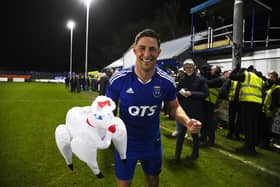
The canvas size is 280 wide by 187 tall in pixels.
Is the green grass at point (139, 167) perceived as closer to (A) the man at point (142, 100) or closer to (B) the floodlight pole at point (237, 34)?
(A) the man at point (142, 100)

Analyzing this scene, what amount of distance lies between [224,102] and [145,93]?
20.6 ft

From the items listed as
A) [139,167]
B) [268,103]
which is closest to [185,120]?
[139,167]

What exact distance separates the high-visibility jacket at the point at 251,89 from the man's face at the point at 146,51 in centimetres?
434

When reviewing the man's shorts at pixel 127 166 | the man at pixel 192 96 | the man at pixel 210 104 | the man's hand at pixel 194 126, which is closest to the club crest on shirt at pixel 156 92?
the man's hand at pixel 194 126

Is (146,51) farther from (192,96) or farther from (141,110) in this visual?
(192,96)

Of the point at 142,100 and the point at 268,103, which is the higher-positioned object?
the point at 142,100

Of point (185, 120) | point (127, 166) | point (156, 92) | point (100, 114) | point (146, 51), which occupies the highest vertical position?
point (146, 51)

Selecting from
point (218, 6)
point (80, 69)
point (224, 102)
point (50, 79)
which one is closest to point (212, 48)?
point (218, 6)

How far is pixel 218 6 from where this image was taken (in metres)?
13.8

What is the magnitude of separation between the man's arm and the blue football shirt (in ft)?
0.76

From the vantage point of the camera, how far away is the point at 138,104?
2287 millimetres

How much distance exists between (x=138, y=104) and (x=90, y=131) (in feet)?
2.45

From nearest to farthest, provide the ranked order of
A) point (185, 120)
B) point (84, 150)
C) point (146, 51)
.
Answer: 1. point (84, 150)
2. point (146, 51)
3. point (185, 120)

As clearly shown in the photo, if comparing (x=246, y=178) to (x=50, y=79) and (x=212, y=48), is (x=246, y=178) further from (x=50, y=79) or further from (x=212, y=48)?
(x=50, y=79)
